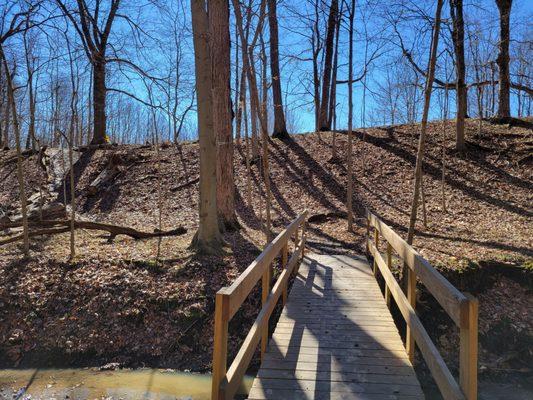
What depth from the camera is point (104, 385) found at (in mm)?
5590

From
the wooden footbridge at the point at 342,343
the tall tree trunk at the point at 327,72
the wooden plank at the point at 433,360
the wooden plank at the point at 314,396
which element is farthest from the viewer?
the tall tree trunk at the point at 327,72

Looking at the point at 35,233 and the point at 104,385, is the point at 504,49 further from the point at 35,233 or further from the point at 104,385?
the point at 104,385

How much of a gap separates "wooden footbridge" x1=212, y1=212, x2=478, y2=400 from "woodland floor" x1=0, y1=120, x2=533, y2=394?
5.71 feet

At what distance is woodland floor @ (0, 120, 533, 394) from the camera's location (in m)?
6.60

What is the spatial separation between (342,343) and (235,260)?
390 centimetres

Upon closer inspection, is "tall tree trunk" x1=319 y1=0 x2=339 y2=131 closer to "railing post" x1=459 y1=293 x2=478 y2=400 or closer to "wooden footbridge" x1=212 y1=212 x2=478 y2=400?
Result: "wooden footbridge" x1=212 y1=212 x2=478 y2=400

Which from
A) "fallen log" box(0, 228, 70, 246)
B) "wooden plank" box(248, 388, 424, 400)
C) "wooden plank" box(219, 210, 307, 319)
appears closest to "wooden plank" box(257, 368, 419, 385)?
"wooden plank" box(248, 388, 424, 400)

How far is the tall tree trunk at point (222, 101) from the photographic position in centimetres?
991

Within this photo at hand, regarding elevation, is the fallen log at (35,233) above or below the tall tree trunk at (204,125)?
below

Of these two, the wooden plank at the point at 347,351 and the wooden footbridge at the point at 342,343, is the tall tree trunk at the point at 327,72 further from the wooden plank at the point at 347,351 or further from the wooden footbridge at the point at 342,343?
the wooden plank at the point at 347,351

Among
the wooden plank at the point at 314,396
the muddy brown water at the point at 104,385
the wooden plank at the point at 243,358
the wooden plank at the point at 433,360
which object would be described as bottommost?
the muddy brown water at the point at 104,385

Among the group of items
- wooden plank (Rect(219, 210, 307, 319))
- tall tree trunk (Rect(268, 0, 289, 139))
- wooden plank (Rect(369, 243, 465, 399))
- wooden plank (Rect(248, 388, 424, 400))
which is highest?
tall tree trunk (Rect(268, 0, 289, 139))

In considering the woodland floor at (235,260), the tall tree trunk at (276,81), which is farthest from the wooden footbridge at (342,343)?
the tall tree trunk at (276,81)

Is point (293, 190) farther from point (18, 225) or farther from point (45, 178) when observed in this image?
point (45, 178)
